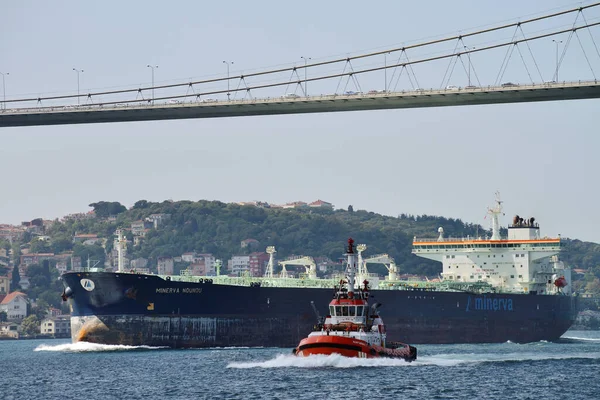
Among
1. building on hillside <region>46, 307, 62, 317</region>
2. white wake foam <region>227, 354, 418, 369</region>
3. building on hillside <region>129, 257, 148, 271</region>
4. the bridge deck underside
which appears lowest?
building on hillside <region>46, 307, 62, 317</region>

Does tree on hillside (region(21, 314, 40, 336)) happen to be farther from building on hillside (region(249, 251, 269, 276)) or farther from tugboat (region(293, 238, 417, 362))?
tugboat (region(293, 238, 417, 362))

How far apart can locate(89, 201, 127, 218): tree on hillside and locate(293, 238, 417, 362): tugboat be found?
14651 centimetres

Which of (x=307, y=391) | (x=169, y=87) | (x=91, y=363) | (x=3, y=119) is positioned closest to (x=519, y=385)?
(x=307, y=391)

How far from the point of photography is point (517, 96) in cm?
5481

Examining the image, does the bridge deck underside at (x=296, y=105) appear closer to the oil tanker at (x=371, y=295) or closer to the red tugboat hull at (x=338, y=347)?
the oil tanker at (x=371, y=295)

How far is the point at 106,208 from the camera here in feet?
622

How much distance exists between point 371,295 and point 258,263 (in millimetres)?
105238

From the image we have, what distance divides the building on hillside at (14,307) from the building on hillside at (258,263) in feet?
117

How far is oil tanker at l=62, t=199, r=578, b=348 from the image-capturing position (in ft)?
191

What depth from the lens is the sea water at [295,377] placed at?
122 feet

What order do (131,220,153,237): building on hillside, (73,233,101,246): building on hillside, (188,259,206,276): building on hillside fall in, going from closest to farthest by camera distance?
(188,259,206,276): building on hillside, (73,233,101,246): building on hillside, (131,220,153,237): building on hillside

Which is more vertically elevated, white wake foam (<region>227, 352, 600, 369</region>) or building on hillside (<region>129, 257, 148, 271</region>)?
building on hillside (<region>129, 257, 148, 271</region>)

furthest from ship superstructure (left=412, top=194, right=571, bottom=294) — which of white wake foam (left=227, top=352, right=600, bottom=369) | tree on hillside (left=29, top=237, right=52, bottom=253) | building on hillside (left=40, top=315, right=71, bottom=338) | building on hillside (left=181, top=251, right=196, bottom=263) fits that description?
tree on hillside (left=29, top=237, right=52, bottom=253)

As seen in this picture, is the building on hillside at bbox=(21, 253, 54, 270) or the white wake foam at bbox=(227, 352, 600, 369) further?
the building on hillside at bbox=(21, 253, 54, 270)
